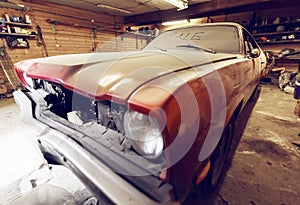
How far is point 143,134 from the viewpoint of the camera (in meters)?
0.65

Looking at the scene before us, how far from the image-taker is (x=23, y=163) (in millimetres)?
1583

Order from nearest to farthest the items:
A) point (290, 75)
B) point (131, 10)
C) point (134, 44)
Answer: point (290, 75) → point (131, 10) → point (134, 44)

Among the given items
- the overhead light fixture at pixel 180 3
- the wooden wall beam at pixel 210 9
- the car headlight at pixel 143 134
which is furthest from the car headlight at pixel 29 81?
the wooden wall beam at pixel 210 9

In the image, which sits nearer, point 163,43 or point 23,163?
point 23,163

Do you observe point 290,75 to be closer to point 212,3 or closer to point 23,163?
point 212,3

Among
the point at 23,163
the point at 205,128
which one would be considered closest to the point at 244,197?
the point at 205,128

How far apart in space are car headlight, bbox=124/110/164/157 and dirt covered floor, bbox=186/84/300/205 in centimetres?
79

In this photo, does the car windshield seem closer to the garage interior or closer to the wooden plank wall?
the garage interior

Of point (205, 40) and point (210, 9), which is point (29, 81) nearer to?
point (205, 40)

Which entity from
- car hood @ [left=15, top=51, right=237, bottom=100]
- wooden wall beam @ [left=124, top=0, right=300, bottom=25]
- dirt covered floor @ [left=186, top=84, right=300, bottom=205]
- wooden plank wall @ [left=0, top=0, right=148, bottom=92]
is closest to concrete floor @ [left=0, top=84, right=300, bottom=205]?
dirt covered floor @ [left=186, top=84, right=300, bottom=205]

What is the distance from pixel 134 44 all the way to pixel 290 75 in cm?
624

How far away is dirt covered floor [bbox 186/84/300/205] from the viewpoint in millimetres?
1201

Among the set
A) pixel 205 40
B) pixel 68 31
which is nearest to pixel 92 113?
pixel 205 40

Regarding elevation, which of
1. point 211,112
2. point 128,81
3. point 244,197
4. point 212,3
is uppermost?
point 212,3
